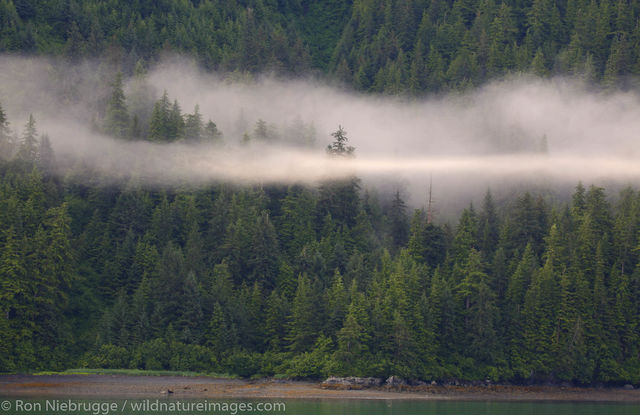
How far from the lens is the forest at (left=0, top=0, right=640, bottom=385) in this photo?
93.8 metres

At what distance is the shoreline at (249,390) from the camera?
275 ft

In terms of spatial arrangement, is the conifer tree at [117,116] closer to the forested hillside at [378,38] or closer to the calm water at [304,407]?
the forested hillside at [378,38]

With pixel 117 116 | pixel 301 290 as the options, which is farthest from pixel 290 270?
pixel 117 116

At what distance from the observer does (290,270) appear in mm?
102938

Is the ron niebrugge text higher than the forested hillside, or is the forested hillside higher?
the forested hillside

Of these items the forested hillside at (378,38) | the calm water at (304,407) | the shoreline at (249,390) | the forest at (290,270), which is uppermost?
the forested hillside at (378,38)

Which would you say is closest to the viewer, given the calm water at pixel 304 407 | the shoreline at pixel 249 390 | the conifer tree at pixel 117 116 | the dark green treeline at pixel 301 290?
the calm water at pixel 304 407

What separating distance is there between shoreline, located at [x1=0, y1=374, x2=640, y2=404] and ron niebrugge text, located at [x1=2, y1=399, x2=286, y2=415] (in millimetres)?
3952

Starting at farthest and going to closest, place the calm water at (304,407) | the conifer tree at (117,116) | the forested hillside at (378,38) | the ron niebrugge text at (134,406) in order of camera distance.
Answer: the forested hillside at (378,38) < the conifer tree at (117,116) < the calm water at (304,407) < the ron niebrugge text at (134,406)

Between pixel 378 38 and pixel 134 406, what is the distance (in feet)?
286

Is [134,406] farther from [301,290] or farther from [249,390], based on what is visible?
[301,290]

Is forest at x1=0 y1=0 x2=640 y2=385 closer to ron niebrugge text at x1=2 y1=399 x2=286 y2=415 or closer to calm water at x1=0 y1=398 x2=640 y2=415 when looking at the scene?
calm water at x1=0 y1=398 x2=640 y2=415

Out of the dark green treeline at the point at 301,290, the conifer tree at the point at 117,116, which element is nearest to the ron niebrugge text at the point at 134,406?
the dark green treeline at the point at 301,290

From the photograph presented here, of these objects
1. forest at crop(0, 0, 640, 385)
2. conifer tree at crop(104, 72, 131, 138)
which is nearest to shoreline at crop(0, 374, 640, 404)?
forest at crop(0, 0, 640, 385)
